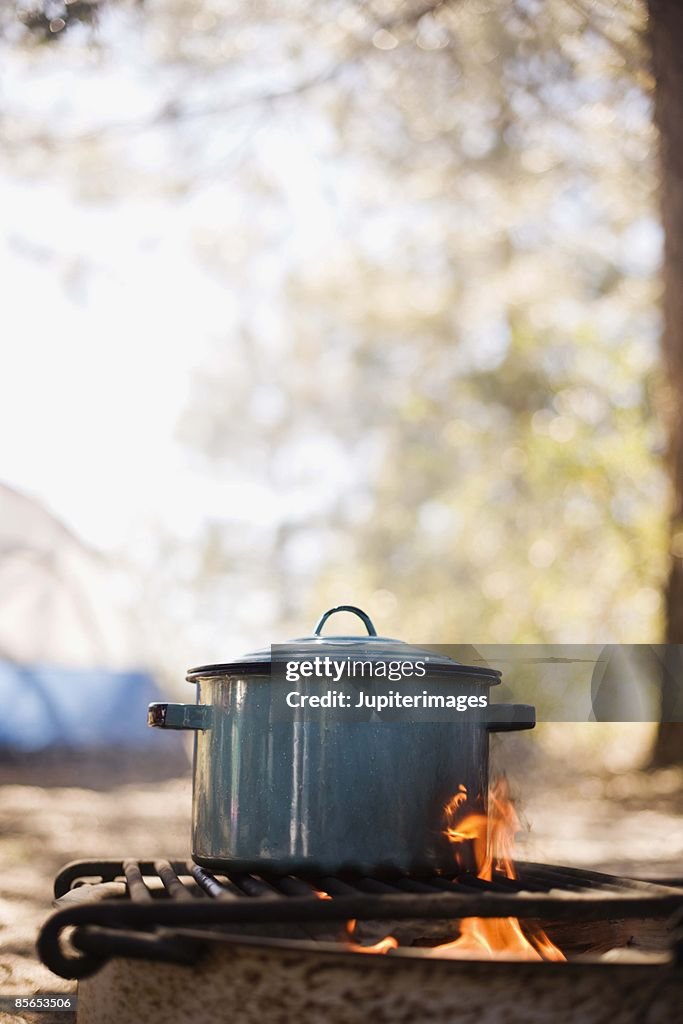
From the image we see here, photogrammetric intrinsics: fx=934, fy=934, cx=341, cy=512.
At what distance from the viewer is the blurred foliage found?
5574 mm

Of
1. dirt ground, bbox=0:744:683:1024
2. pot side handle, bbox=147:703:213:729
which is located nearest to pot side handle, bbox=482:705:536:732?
pot side handle, bbox=147:703:213:729

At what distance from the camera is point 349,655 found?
1.61 m

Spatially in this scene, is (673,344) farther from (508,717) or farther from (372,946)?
(372,946)

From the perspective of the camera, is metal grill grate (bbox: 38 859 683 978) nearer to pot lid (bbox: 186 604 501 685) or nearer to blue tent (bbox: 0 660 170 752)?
pot lid (bbox: 186 604 501 685)

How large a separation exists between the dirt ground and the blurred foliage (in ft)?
3.82

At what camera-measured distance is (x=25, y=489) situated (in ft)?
26.0

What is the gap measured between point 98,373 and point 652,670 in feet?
23.5

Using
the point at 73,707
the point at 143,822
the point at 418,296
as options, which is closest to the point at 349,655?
the point at 143,822

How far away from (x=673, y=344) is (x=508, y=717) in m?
4.42

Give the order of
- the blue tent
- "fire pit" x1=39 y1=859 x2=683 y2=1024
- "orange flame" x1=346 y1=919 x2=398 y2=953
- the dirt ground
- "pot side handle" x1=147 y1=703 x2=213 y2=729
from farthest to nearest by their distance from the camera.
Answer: the blue tent, the dirt ground, "pot side handle" x1=147 y1=703 x2=213 y2=729, "orange flame" x1=346 y1=919 x2=398 y2=953, "fire pit" x1=39 y1=859 x2=683 y2=1024

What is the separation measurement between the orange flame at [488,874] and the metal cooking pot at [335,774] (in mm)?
31

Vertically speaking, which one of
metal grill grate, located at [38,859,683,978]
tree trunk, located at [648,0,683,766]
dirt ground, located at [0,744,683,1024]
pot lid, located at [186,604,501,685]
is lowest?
dirt ground, located at [0,744,683,1024]

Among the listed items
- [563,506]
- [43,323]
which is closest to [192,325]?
[43,323]

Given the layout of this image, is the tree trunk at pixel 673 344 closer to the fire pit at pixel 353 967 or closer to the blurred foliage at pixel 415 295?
the blurred foliage at pixel 415 295
